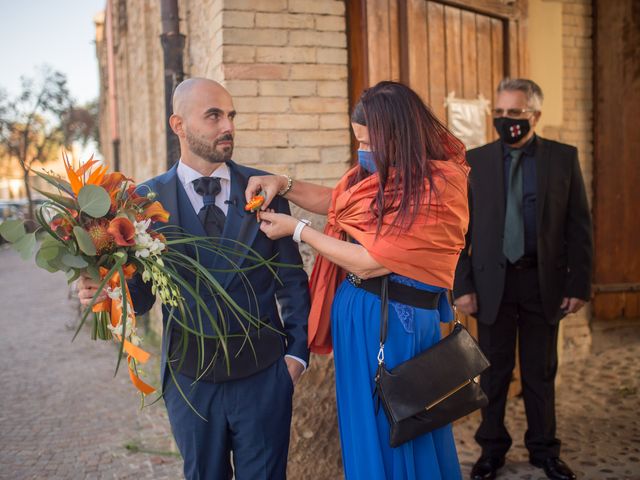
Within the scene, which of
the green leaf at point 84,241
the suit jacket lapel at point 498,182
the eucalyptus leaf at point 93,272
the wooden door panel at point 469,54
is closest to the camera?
the green leaf at point 84,241

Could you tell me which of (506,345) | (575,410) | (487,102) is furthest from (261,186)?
(575,410)

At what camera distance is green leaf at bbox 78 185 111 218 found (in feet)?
6.55

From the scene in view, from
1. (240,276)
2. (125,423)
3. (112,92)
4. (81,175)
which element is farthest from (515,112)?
(112,92)

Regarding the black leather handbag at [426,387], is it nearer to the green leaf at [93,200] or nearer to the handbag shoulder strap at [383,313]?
the handbag shoulder strap at [383,313]

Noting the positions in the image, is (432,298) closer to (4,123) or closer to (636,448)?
(636,448)

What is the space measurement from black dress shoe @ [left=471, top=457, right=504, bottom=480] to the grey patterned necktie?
1.19 metres

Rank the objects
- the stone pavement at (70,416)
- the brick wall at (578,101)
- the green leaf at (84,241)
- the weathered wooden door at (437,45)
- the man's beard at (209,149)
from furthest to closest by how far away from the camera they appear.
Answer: the brick wall at (578,101) < the stone pavement at (70,416) < the weathered wooden door at (437,45) < the man's beard at (209,149) < the green leaf at (84,241)

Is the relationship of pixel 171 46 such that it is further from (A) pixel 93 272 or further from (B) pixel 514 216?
(A) pixel 93 272

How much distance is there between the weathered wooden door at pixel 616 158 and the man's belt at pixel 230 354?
15.8 ft

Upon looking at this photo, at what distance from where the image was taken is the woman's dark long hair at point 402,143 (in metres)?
2.33

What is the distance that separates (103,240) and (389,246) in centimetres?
97

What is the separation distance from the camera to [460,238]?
2443mm

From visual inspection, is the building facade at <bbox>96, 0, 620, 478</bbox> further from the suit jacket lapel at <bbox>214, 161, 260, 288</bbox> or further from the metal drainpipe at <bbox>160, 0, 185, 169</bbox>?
the suit jacket lapel at <bbox>214, 161, 260, 288</bbox>

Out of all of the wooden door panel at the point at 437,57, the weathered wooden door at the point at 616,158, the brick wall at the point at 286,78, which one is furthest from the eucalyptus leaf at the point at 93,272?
the weathered wooden door at the point at 616,158
